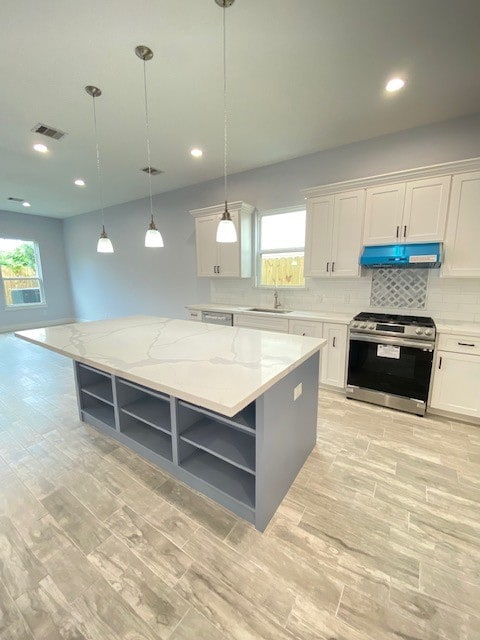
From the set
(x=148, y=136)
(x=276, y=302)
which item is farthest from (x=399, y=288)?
(x=148, y=136)

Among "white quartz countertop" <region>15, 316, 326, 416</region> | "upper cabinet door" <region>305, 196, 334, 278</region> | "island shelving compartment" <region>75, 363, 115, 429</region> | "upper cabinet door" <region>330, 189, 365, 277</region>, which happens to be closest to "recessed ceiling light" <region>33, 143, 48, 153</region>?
"white quartz countertop" <region>15, 316, 326, 416</region>

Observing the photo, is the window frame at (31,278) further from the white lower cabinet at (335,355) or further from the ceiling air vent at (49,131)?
the white lower cabinet at (335,355)

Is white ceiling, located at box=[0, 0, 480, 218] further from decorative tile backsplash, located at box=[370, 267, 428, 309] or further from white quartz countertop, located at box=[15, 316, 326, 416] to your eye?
white quartz countertop, located at box=[15, 316, 326, 416]

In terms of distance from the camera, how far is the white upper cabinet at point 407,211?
8.61 feet

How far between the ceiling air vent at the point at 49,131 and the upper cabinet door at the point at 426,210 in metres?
3.79

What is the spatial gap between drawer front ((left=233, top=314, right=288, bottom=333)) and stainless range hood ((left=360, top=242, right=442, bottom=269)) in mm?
1157

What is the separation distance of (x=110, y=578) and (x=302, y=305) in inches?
131

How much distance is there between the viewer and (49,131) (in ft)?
9.64

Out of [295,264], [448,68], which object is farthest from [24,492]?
[448,68]

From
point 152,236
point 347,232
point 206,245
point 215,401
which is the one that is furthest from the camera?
point 206,245

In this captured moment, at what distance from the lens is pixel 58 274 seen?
7516mm

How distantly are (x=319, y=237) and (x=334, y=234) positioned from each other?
19 centimetres

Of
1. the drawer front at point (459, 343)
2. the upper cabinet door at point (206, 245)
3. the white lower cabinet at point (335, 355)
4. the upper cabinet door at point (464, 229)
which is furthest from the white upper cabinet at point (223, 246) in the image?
the drawer front at point (459, 343)

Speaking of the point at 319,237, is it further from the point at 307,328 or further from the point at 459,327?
the point at 459,327
